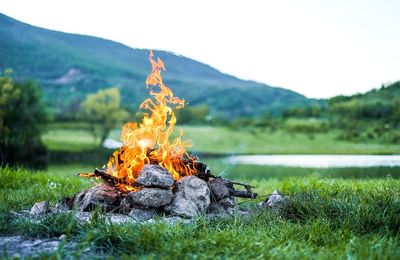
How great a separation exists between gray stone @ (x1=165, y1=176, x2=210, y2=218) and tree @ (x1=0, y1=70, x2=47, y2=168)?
97.5 ft

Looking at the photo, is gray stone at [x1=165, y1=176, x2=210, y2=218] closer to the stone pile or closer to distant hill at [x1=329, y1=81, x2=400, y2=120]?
the stone pile

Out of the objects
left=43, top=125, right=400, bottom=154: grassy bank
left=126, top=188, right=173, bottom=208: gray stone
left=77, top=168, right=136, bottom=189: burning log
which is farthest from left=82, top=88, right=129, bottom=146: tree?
left=126, top=188, right=173, bottom=208: gray stone

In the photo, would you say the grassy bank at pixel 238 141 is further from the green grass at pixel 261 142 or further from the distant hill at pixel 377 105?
the distant hill at pixel 377 105

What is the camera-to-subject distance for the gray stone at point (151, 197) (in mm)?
6316

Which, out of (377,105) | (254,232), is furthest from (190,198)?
(377,105)

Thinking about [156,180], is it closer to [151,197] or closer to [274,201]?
[151,197]

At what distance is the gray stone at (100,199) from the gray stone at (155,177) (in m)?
0.48

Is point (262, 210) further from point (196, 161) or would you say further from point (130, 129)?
point (130, 129)

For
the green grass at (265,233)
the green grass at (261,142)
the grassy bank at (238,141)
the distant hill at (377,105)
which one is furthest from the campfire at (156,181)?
the distant hill at (377,105)

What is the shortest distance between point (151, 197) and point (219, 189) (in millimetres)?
1114

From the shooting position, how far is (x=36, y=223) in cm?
515

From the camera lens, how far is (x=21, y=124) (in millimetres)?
37094

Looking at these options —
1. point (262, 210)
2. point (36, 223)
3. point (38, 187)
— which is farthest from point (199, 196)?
point (38, 187)

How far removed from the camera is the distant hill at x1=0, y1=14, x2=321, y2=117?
5747cm
